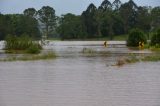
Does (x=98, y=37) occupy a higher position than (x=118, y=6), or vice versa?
(x=118, y=6)

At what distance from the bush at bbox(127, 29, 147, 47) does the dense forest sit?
24702 millimetres

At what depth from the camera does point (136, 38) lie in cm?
5047

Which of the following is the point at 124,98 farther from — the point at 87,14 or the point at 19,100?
the point at 87,14

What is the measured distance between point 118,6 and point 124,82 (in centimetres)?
7685

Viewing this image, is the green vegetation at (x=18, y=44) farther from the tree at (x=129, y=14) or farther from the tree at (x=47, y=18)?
the tree at (x=129, y=14)

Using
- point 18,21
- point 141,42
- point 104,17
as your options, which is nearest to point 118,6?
point 104,17

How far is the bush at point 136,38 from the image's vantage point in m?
49.9

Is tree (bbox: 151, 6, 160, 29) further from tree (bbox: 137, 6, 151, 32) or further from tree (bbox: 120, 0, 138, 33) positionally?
tree (bbox: 120, 0, 138, 33)

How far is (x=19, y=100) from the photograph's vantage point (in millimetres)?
→ 10492

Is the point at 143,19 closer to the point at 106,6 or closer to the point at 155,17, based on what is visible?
the point at 155,17

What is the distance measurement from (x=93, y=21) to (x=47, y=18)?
1098 cm

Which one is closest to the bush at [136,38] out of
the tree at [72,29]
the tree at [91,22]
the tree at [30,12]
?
the tree at [30,12]

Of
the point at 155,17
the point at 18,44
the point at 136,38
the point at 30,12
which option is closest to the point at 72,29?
the point at 155,17

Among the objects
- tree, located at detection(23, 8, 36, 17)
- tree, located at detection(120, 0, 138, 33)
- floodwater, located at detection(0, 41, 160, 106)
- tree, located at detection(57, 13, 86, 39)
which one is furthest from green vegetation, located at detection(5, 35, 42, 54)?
tree, located at detection(57, 13, 86, 39)
